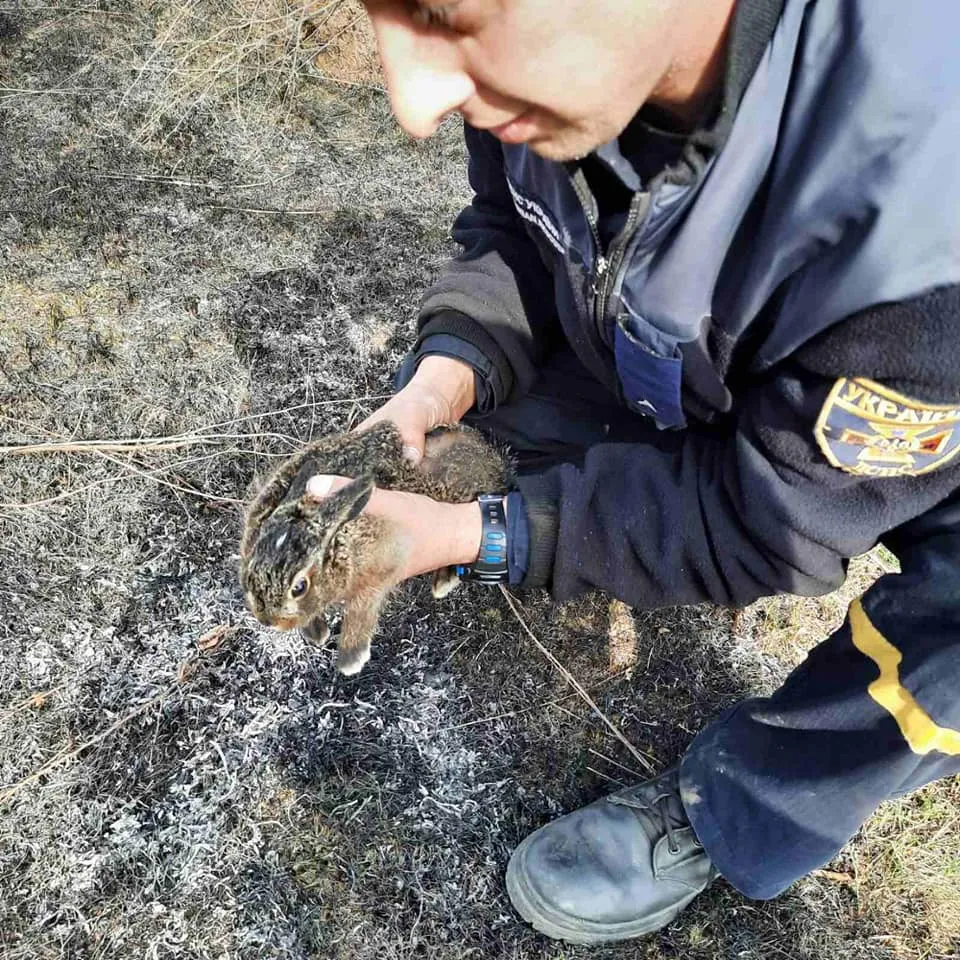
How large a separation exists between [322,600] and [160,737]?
0.94 metres

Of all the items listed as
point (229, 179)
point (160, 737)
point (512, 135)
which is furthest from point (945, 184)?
point (229, 179)

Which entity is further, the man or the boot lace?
the boot lace

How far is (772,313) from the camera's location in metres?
1.89

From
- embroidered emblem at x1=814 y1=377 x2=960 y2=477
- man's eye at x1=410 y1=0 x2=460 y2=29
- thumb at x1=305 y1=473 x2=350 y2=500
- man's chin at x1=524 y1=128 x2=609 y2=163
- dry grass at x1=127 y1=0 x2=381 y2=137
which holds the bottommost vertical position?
thumb at x1=305 y1=473 x2=350 y2=500

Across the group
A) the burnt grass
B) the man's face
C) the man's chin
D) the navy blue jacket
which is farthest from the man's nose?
the burnt grass

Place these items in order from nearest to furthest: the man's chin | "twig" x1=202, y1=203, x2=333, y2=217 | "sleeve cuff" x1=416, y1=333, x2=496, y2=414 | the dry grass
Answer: the man's chin → "sleeve cuff" x1=416, y1=333, x2=496, y2=414 → "twig" x1=202, y1=203, x2=333, y2=217 → the dry grass

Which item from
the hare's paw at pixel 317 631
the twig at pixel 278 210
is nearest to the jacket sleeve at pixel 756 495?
the hare's paw at pixel 317 631

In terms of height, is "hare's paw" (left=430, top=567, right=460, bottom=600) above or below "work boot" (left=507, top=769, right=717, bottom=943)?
above

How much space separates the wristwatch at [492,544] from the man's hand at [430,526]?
21mm

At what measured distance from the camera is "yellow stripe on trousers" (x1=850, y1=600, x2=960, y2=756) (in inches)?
74.0

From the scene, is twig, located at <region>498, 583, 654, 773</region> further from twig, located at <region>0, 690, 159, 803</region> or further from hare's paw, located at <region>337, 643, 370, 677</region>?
twig, located at <region>0, 690, 159, 803</region>

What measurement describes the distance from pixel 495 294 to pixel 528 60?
1.48 meters

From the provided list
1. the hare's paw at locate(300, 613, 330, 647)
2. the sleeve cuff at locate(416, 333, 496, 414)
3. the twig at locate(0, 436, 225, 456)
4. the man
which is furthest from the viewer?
the twig at locate(0, 436, 225, 456)

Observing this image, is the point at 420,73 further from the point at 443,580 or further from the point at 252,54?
the point at 252,54
